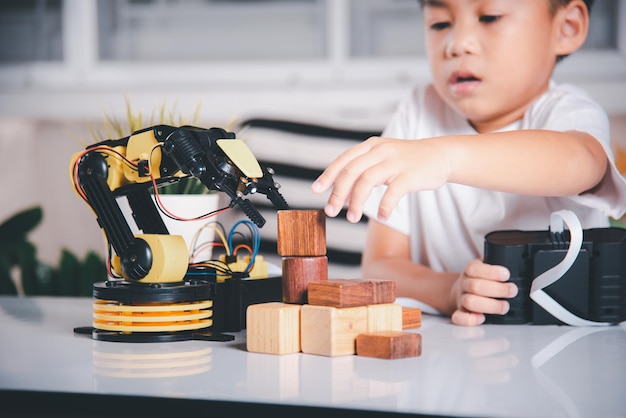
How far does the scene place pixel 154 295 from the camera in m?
0.75

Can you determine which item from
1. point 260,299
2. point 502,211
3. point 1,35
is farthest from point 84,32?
point 260,299

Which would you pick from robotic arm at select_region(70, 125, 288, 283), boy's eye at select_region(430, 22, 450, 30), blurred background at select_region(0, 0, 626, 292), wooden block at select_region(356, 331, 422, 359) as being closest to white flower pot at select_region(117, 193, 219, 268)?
robotic arm at select_region(70, 125, 288, 283)

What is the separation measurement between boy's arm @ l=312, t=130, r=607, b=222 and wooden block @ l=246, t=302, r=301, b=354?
0.35ft

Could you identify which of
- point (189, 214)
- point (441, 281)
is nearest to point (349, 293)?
point (189, 214)

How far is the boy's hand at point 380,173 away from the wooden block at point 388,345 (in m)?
0.11

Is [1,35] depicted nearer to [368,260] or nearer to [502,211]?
[368,260]

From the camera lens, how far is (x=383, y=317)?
73 cm

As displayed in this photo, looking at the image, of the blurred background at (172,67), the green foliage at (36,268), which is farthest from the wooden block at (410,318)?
the blurred background at (172,67)

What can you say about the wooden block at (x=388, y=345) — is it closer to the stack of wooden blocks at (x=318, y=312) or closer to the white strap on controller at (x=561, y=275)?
the stack of wooden blocks at (x=318, y=312)

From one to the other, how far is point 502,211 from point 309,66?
1251 mm

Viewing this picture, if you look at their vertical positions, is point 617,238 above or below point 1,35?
below

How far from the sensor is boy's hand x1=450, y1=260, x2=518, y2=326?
0.92 meters

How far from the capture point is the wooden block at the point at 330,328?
0.69 meters

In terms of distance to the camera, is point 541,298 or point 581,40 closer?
point 541,298
